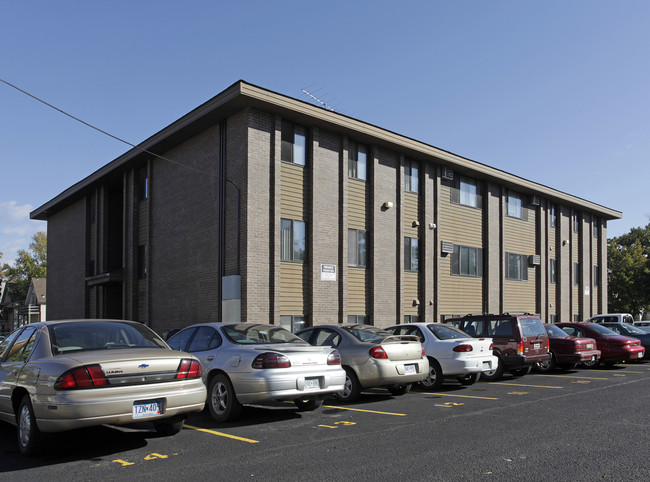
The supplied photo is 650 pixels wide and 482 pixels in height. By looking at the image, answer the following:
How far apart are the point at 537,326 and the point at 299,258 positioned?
774 centimetres

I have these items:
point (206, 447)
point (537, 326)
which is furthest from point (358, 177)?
point (206, 447)

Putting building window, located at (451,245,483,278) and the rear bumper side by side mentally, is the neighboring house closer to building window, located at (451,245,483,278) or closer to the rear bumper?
building window, located at (451,245,483,278)

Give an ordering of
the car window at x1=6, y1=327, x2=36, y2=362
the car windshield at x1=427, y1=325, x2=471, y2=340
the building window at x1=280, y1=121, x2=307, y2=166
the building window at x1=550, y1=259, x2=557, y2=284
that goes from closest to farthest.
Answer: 1. the car window at x1=6, y1=327, x2=36, y2=362
2. the car windshield at x1=427, y1=325, x2=471, y2=340
3. the building window at x1=280, y1=121, x2=307, y2=166
4. the building window at x1=550, y1=259, x2=557, y2=284

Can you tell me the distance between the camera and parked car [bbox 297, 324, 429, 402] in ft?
34.7

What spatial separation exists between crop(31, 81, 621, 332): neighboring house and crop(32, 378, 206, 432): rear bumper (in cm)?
1075

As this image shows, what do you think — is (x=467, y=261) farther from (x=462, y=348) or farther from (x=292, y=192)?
(x=462, y=348)

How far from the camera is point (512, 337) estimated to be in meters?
14.4

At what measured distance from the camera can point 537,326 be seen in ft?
49.3

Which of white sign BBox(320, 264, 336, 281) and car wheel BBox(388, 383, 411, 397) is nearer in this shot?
car wheel BBox(388, 383, 411, 397)

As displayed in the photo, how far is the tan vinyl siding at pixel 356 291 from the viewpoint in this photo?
20719 mm

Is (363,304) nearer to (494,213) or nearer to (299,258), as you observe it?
(299,258)

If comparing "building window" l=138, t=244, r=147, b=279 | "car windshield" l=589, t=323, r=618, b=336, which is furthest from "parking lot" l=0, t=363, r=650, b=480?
"building window" l=138, t=244, r=147, b=279

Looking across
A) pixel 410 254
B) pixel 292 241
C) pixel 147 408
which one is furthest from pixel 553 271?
pixel 147 408

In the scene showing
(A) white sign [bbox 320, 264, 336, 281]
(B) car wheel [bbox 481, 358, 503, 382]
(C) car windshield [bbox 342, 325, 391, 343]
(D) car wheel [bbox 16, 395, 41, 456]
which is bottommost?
(B) car wheel [bbox 481, 358, 503, 382]
